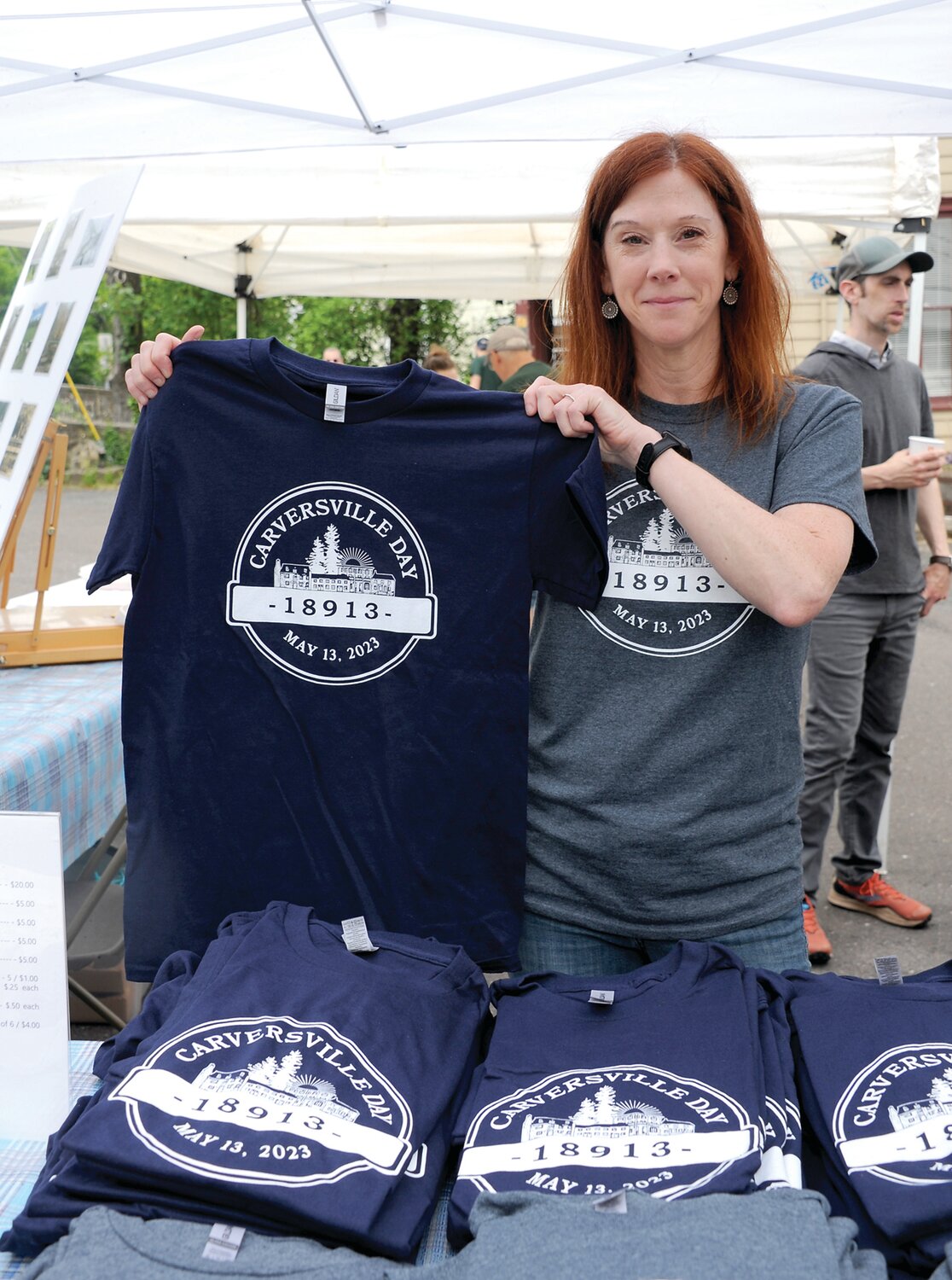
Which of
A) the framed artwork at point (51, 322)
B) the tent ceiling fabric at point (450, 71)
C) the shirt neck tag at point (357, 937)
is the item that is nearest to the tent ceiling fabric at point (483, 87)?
the tent ceiling fabric at point (450, 71)

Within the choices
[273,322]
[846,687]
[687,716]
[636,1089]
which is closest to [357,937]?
[636,1089]

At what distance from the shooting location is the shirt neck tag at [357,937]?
1460 millimetres

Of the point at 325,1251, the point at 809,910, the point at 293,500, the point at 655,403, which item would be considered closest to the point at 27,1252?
the point at 325,1251

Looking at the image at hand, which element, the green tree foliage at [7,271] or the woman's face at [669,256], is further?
the green tree foliage at [7,271]

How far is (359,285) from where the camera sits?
7.77m

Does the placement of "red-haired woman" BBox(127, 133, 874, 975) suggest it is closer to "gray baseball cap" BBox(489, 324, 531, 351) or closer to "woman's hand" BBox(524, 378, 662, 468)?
"woman's hand" BBox(524, 378, 662, 468)

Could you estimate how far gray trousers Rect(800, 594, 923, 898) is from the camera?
374cm

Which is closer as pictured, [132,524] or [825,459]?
[825,459]

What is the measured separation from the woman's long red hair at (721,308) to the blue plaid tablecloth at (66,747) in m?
1.39

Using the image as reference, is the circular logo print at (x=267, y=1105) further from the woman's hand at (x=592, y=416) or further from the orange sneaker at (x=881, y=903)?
the orange sneaker at (x=881, y=903)

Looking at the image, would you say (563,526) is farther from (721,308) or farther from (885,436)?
(885,436)

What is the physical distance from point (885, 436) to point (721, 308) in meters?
2.33

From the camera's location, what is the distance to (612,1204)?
3.41 feet

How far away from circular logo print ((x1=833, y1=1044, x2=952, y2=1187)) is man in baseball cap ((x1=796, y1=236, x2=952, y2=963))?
2533 millimetres
